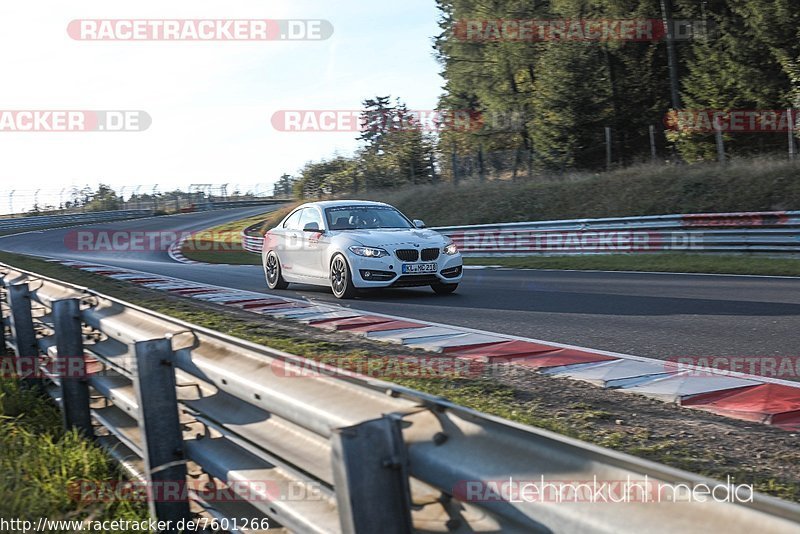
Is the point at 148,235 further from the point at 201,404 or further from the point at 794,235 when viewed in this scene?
the point at 201,404

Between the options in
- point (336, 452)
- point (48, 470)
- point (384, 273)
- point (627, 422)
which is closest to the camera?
point (336, 452)

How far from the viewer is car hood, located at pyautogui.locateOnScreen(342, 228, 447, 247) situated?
457 inches

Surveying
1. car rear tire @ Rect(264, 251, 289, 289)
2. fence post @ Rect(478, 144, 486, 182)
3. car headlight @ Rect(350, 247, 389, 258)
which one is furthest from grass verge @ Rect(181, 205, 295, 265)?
car headlight @ Rect(350, 247, 389, 258)

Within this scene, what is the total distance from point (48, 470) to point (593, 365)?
3.97m

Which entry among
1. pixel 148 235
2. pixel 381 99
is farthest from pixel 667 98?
pixel 381 99

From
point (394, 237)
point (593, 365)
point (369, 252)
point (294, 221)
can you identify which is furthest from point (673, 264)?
point (593, 365)

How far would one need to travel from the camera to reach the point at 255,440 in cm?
290

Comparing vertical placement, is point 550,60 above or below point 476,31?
below

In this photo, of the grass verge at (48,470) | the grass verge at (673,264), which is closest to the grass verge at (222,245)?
the grass verge at (673,264)

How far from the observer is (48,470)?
15.0ft

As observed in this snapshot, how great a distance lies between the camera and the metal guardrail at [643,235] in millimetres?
17641

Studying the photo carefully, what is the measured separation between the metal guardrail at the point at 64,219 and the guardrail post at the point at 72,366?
50004 millimetres

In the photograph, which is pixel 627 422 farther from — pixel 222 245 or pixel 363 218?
pixel 222 245

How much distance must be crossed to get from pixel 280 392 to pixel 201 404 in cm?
87
